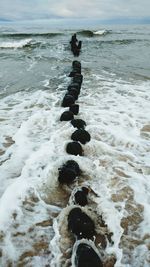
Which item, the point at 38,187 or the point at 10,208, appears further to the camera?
the point at 38,187

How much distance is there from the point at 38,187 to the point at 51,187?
192mm

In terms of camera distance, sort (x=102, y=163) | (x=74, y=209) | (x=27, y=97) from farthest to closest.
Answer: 1. (x=27, y=97)
2. (x=102, y=163)
3. (x=74, y=209)

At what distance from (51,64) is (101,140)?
10.5 meters

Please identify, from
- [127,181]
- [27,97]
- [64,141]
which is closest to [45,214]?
[127,181]

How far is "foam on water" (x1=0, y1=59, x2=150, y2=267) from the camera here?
320 cm

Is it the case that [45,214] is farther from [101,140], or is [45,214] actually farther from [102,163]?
[101,140]

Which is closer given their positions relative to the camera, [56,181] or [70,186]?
[70,186]

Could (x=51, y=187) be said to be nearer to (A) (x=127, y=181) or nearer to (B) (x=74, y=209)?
(B) (x=74, y=209)

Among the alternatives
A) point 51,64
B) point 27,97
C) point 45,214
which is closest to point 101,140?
point 45,214

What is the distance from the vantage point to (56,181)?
4.35m

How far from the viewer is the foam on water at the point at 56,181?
3.20 metres

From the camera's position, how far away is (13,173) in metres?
4.61

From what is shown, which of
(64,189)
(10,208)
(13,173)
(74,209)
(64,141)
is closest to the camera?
(74,209)

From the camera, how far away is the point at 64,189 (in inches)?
Answer: 164
